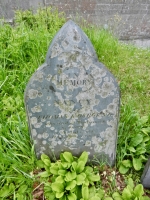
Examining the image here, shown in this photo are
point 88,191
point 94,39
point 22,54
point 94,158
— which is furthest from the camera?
point 94,39

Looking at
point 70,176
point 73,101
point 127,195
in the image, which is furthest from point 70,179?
point 73,101

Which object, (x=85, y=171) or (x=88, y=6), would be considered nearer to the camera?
(x=85, y=171)

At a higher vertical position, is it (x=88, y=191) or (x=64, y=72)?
(x=64, y=72)

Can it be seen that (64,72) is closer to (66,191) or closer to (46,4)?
(66,191)

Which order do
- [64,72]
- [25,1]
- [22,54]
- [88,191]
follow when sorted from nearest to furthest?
[64,72] → [88,191] → [22,54] → [25,1]

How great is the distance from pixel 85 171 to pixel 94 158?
0.54 ft

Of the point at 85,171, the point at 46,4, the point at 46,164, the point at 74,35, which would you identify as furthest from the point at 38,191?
the point at 46,4

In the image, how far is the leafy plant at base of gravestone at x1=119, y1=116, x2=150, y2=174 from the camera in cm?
179

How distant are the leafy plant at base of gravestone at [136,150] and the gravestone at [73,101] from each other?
113mm

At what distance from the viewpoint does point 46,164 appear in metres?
1.77

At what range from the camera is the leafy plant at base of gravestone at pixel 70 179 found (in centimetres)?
157

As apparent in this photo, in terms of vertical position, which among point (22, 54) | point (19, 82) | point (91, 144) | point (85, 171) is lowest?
point (85, 171)

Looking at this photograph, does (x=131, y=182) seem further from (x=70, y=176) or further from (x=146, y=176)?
(x=70, y=176)

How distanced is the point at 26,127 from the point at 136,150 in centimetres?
90
